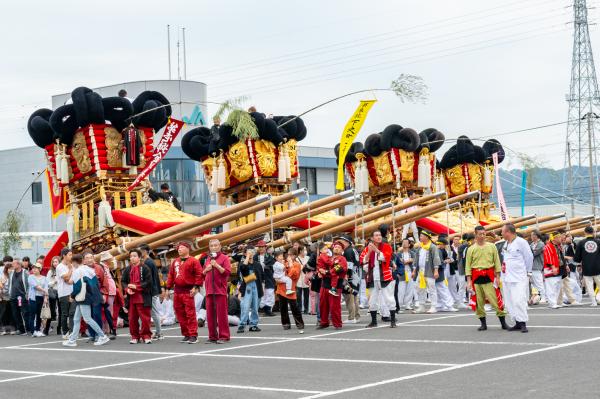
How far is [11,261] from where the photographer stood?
68.6ft

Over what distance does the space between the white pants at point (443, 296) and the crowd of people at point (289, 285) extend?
22mm

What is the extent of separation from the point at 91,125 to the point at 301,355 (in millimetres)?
13826

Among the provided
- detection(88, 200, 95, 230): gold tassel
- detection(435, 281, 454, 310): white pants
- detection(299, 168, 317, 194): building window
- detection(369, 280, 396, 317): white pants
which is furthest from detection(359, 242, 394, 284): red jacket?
detection(299, 168, 317, 194): building window

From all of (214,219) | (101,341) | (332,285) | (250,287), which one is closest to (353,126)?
(214,219)

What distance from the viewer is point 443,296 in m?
21.0

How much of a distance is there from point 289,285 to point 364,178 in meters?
14.5

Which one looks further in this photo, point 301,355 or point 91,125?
point 91,125

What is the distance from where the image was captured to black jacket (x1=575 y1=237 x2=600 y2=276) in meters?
20.3

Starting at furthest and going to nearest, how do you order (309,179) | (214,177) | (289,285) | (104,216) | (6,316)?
(309,179), (214,177), (104,216), (6,316), (289,285)

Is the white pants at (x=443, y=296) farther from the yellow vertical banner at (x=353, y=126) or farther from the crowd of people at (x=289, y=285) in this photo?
the yellow vertical banner at (x=353, y=126)

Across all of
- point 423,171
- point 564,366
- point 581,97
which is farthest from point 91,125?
point 581,97

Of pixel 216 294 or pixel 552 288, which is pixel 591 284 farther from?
pixel 216 294

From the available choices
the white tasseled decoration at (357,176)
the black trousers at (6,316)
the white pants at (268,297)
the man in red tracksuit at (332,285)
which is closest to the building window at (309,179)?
the white tasseled decoration at (357,176)

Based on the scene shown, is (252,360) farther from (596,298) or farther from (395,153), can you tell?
(395,153)
